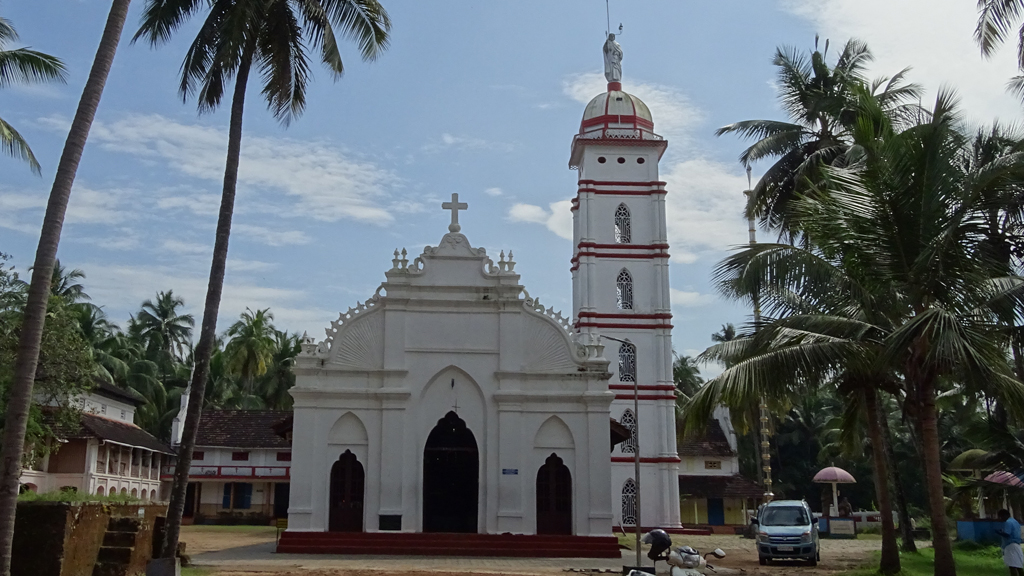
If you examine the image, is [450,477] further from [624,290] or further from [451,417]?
[624,290]

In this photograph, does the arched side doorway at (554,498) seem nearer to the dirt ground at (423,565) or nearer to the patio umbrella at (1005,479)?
the dirt ground at (423,565)

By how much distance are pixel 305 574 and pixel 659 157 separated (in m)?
27.6

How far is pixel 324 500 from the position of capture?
80.0 feet

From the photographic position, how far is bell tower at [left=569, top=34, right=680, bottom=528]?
122 feet

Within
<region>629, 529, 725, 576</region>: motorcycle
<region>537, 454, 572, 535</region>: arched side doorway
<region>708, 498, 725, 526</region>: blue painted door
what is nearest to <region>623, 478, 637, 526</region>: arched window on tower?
<region>708, 498, 725, 526</region>: blue painted door

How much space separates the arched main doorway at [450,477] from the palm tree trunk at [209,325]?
31.2 feet

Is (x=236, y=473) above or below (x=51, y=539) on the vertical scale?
above

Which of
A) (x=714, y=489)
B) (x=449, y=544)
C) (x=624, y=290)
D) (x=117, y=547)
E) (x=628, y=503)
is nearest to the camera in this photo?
(x=117, y=547)

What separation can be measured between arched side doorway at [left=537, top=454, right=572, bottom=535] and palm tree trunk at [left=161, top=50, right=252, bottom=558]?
1107 cm

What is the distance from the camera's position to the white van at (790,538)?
74.1ft

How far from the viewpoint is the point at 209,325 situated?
1645 cm

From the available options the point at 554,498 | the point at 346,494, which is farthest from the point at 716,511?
the point at 346,494

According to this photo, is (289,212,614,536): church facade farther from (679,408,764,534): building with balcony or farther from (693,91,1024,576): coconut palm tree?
(679,408,764,534): building with balcony

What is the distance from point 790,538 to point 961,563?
187 inches
